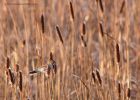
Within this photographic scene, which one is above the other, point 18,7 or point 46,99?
point 18,7

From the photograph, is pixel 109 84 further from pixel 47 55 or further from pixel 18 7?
pixel 18 7

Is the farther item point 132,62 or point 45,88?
point 132,62

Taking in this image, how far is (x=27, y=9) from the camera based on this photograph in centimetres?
307

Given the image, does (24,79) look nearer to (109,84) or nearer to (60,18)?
(109,84)

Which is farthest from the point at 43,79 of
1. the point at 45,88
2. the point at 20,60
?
the point at 20,60

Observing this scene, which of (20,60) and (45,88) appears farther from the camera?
(20,60)

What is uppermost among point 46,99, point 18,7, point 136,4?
point 18,7

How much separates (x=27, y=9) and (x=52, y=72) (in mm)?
1261

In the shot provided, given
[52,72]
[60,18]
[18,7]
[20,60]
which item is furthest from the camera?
[18,7]

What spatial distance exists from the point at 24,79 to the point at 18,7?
1562 mm

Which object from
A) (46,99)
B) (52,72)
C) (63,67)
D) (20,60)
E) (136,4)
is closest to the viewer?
(52,72)

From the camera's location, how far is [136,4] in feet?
9.64

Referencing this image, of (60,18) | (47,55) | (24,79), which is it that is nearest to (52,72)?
(24,79)

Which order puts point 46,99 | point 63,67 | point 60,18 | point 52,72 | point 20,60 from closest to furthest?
1. point 52,72
2. point 46,99
3. point 63,67
4. point 20,60
5. point 60,18
